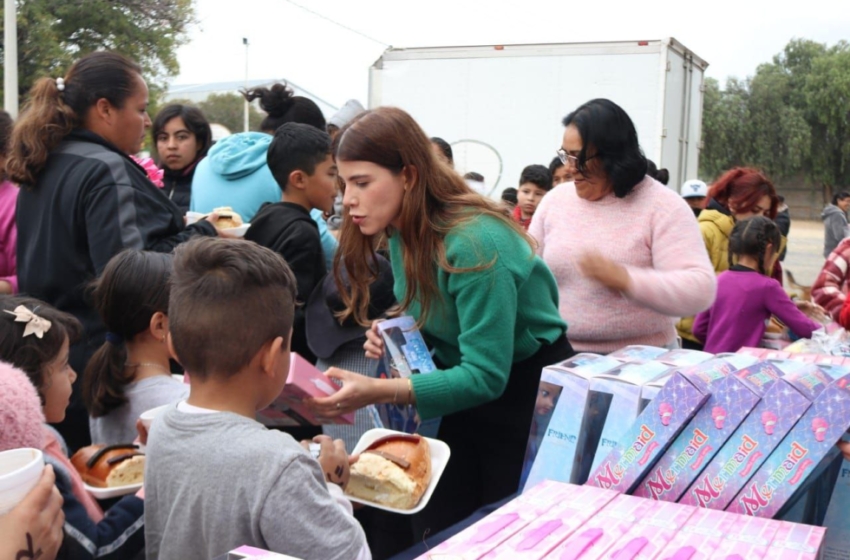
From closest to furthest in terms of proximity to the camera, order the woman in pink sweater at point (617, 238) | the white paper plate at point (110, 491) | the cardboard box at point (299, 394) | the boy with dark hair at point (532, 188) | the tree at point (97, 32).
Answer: the cardboard box at point (299, 394) → the white paper plate at point (110, 491) → the woman in pink sweater at point (617, 238) → the boy with dark hair at point (532, 188) → the tree at point (97, 32)

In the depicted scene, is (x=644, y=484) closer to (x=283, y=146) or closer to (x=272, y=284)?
(x=272, y=284)

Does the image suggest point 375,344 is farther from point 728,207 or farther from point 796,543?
point 728,207

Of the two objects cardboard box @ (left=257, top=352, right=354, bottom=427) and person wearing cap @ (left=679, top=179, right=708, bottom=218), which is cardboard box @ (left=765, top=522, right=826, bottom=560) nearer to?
cardboard box @ (left=257, top=352, right=354, bottom=427)

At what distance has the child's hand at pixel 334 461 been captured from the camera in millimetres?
1796

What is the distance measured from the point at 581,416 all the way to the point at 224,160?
282 centimetres

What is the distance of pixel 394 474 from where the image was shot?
191 cm

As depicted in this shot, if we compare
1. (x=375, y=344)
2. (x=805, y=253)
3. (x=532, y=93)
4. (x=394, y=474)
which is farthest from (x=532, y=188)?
(x=805, y=253)

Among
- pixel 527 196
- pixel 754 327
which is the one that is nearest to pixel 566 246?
pixel 754 327

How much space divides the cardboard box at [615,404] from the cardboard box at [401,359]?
1.81ft

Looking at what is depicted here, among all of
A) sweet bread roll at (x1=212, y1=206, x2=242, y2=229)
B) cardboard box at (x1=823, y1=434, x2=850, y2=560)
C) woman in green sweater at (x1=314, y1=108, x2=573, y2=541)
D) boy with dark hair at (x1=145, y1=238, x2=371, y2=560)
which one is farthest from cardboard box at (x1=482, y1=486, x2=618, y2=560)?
sweet bread roll at (x1=212, y1=206, x2=242, y2=229)

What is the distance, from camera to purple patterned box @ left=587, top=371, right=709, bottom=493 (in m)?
1.70

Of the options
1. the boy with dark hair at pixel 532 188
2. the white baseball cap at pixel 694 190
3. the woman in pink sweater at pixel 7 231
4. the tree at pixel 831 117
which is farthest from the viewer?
the tree at pixel 831 117

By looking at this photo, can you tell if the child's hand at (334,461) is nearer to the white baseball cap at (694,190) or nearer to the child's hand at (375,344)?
the child's hand at (375,344)

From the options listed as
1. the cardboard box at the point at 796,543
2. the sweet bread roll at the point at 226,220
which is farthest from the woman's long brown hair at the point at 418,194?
the sweet bread roll at the point at 226,220
